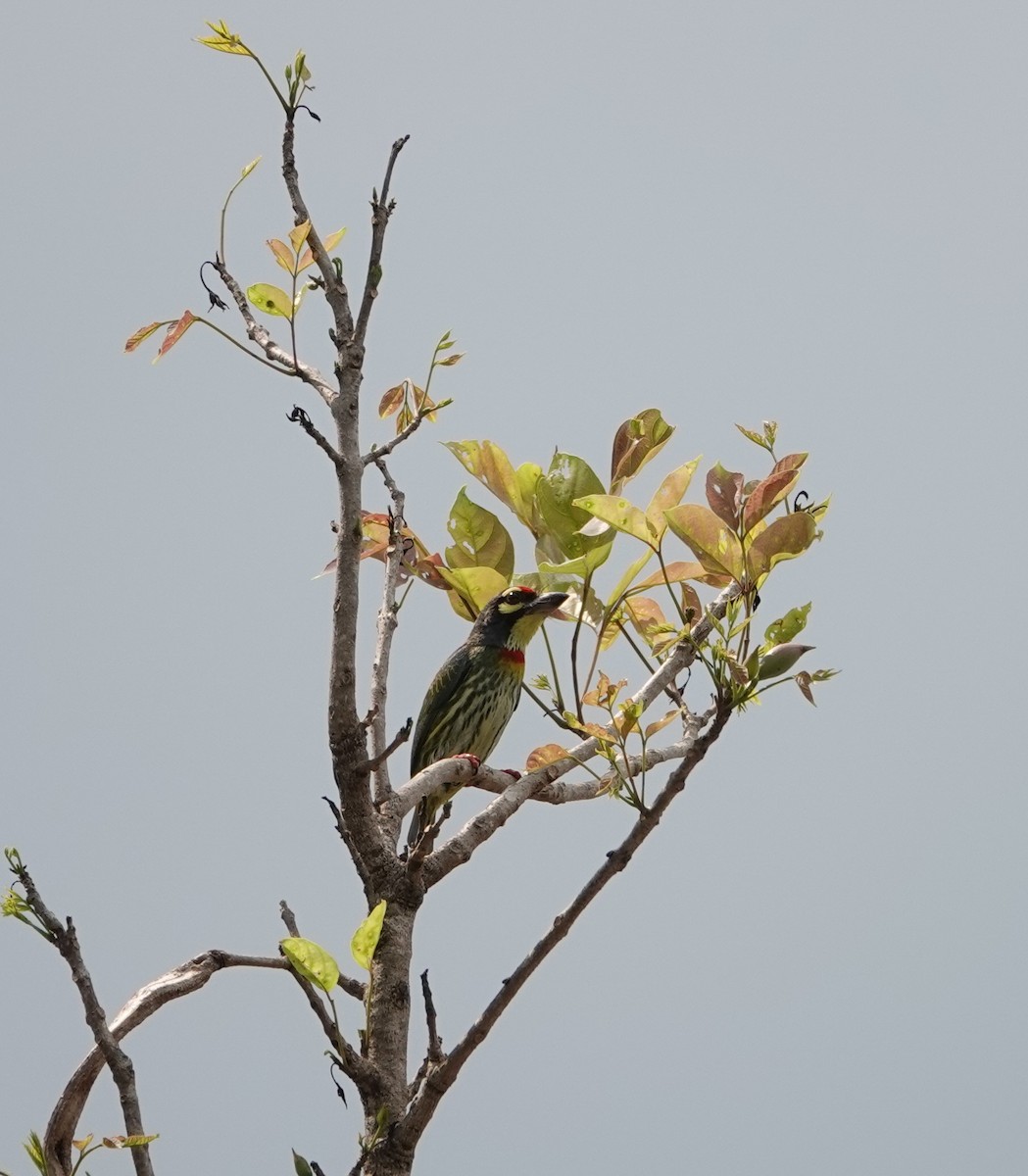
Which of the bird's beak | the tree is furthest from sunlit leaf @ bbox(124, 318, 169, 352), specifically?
the bird's beak

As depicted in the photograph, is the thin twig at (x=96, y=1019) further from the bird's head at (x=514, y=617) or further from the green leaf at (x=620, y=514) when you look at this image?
the bird's head at (x=514, y=617)

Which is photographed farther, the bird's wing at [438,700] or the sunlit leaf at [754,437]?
the bird's wing at [438,700]

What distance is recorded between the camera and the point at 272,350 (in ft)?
6.40

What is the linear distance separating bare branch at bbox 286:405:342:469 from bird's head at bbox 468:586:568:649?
0.55 meters

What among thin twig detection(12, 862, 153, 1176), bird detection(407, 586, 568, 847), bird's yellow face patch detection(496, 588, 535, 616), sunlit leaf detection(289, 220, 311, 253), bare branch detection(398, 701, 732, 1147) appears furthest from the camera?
bird detection(407, 586, 568, 847)

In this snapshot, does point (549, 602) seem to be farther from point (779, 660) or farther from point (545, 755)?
point (779, 660)

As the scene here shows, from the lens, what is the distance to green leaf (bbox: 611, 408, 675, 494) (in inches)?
82.1

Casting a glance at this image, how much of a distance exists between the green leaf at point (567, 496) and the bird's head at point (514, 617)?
0.25 metres

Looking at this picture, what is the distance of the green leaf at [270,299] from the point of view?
1.95m

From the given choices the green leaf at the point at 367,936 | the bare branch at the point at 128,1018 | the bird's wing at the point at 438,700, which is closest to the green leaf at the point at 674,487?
the green leaf at the point at 367,936

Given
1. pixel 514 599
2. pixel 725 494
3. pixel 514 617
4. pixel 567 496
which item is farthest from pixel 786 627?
pixel 514 617

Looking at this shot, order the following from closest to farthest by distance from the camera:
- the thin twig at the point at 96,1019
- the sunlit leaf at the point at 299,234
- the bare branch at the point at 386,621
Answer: the thin twig at the point at 96,1019
the sunlit leaf at the point at 299,234
the bare branch at the point at 386,621

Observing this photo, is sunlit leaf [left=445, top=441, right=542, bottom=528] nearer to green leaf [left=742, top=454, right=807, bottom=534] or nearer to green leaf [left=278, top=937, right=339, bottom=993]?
green leaf [left=742, top=454, right=807, bottom=534]

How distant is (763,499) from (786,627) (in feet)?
0.64
